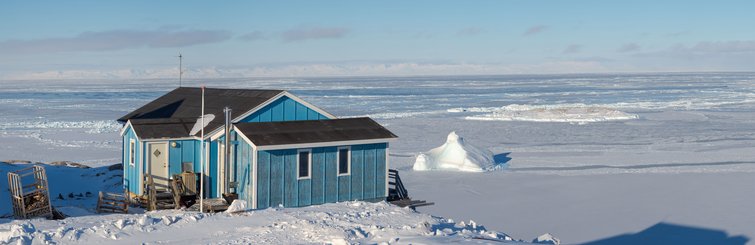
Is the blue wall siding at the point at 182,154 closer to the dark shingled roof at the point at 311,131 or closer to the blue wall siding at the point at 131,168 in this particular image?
the blue wall siding at the point at 131,168

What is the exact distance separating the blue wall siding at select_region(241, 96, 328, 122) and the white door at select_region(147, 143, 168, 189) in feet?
6.52

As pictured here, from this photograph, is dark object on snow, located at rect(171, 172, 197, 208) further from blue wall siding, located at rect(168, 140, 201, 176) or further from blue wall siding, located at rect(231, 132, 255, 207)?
blue wall siding, located at rect(231, 132, 255, 207)

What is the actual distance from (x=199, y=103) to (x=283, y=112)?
2.92 meters

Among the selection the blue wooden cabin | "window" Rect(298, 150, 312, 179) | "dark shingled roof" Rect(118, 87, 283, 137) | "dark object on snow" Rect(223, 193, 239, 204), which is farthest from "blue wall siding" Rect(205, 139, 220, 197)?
"window" Rect(298, 150, 312, 179)

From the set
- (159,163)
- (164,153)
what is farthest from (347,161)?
(159,163)

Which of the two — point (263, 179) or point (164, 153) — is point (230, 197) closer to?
point (263, 179)

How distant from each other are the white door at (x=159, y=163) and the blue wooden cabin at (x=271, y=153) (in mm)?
23

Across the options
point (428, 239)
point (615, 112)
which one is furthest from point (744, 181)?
point (615, 112)

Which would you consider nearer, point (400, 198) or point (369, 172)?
point (369, 172)

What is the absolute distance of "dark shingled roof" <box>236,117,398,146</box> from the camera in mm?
18703

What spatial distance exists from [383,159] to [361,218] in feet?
13.3

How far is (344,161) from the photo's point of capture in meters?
19.7

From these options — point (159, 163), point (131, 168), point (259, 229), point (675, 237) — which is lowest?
point (675, 237)

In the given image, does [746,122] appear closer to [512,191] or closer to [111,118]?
[512,191]
